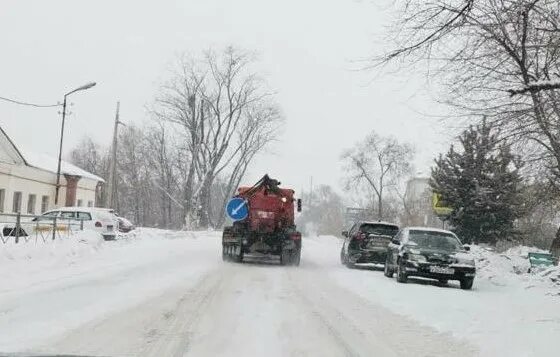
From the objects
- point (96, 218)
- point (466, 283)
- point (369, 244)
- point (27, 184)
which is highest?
point (27, 184)

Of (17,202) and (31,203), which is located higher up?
(31,203)

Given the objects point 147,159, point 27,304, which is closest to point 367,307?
point 27,304

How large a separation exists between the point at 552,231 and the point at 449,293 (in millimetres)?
39830

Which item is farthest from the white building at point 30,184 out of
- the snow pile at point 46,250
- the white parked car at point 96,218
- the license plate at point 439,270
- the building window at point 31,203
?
the license plate at point 439,270

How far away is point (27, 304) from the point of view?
9836 mm

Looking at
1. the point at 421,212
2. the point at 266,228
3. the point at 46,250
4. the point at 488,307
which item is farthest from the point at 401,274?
the point at 421,212

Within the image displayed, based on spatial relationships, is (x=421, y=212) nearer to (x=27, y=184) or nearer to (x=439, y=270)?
(x=27, y=184)

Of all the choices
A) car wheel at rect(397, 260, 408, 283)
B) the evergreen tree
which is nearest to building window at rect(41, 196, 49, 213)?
the evergreen tree

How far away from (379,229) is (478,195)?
10.8 meters

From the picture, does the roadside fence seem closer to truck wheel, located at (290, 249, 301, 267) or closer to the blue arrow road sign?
the blue arrow road sign

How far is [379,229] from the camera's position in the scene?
886 inches

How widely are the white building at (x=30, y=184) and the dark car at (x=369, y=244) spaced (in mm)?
24270

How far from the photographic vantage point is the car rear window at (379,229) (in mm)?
22297

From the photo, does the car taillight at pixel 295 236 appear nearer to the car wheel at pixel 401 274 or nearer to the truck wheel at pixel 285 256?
the truck wheel at pixel 285 256
